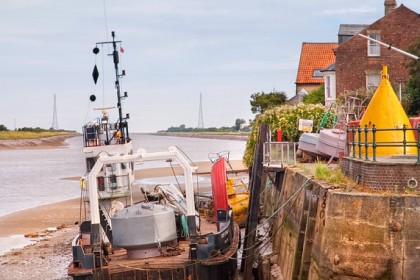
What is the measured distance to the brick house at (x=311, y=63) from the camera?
224ft

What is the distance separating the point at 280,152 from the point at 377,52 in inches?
1092

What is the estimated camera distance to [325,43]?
69750 mm

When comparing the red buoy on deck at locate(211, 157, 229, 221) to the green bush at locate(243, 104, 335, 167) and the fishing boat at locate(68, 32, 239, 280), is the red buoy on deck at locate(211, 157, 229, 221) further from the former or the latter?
the green bush at locate(243, 104, 335, 167)

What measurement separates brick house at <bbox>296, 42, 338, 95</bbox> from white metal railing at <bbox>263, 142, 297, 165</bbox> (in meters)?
43.0

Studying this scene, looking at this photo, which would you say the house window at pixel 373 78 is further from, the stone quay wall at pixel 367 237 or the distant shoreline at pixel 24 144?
the distant shoreline at pixel 24 144

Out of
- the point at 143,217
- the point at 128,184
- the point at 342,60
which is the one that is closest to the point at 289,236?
the point at 143,217

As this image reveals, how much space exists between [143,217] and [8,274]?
9.13m

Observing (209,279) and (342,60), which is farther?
(342,60)

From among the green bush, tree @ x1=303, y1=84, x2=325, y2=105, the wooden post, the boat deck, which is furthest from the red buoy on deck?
tree @ x1=303, y1=84, x2=325, y2=105

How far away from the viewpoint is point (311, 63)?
227ft

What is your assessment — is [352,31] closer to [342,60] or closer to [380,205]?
[342,60]

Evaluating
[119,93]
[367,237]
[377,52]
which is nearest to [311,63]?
[377,52]

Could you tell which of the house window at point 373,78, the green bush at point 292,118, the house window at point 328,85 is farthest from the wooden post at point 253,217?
the house window at point 328,85

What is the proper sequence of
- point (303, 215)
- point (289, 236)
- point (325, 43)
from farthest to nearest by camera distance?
point (325, 43)
point (289, 236)
point (303, 215)
